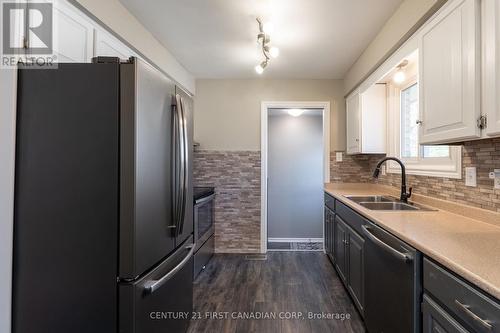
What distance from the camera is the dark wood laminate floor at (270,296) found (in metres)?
2.04

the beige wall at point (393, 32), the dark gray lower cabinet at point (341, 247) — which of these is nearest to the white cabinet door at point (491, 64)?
the beige wall at point (393, 32)

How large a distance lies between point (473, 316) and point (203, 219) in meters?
2.59

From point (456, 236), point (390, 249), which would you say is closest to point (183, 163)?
point (390, 249)

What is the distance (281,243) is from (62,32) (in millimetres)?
3886

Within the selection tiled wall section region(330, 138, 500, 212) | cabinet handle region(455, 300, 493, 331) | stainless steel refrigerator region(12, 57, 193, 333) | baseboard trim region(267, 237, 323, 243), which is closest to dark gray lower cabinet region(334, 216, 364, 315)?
tiled wall section region(330, 138, 500, 212)

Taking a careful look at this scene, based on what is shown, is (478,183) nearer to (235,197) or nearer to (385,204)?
(385,204)

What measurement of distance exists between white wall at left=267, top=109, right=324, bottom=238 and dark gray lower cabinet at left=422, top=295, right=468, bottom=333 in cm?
346

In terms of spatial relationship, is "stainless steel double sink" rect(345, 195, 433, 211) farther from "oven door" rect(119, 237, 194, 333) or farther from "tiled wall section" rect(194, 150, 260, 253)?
"oven door" rect(119, 237, 194, 333)

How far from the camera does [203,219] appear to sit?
3098mm

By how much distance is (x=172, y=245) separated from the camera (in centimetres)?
152

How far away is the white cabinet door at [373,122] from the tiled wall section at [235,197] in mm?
1415

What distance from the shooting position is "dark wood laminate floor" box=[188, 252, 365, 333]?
2.04 metres

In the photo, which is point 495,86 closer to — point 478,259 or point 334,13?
point 478,259

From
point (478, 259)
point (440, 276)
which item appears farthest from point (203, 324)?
point (478, 259)
